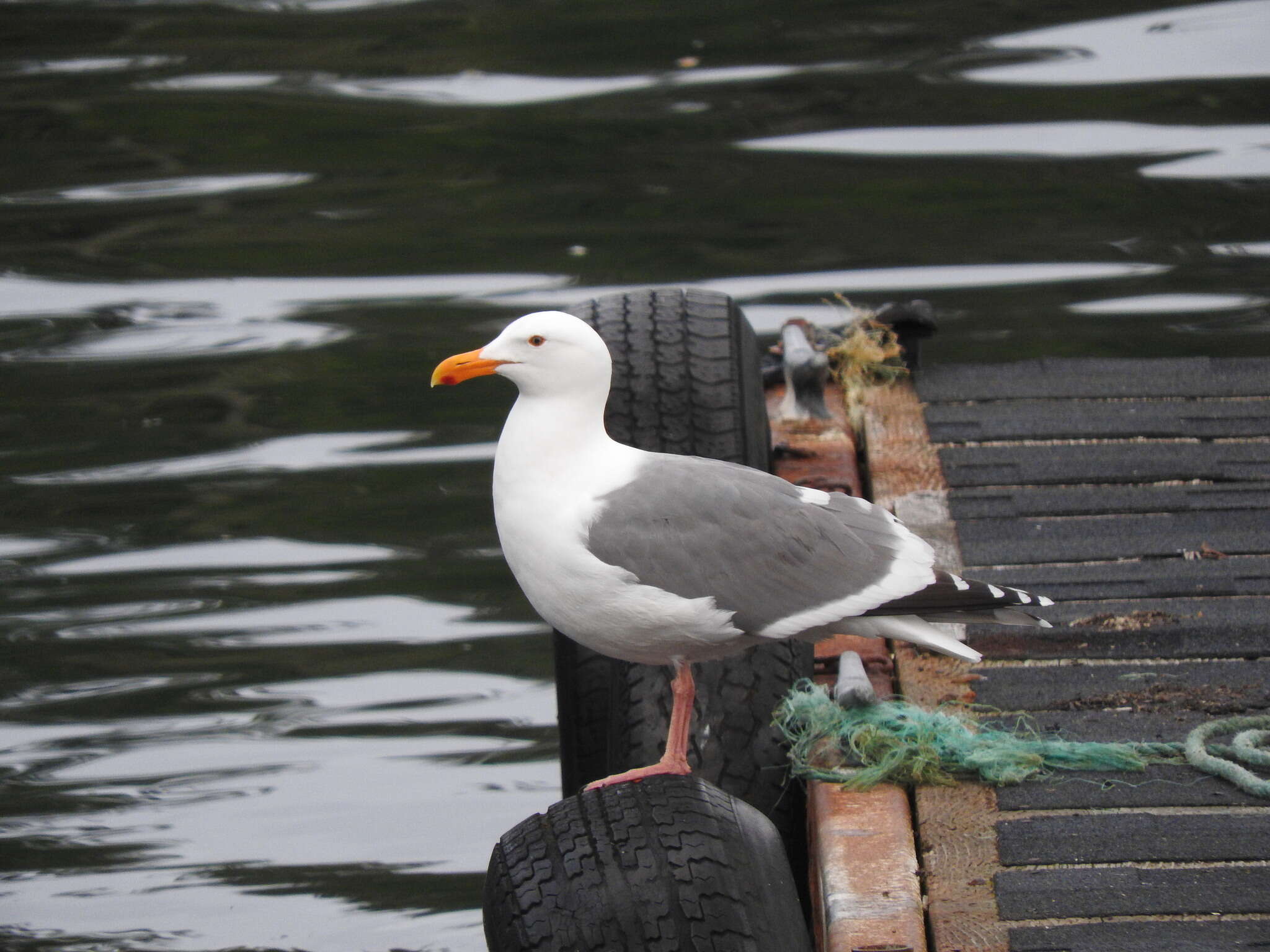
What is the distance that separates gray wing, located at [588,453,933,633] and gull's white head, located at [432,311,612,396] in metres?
0.19

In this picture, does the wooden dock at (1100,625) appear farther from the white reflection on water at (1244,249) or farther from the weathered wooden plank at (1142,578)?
the white reflection on water at (1244,249)

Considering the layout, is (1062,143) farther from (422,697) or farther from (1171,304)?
(422,697)

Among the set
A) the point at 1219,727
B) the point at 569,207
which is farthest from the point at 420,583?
the point at 569,207

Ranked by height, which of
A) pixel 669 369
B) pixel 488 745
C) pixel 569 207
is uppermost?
pixel 669 369

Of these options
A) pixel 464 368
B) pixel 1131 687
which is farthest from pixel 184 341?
pixel 1131 687

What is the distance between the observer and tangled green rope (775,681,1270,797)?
2.70 meters

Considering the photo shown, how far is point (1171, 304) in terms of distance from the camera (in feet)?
20.8

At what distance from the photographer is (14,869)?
3676 millimetres

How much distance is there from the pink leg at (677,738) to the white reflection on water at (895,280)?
3.95 metres

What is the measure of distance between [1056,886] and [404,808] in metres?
1.88

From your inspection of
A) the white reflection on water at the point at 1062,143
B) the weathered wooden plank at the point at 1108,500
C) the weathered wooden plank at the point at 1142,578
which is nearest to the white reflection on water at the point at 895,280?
the white reflection on water at the point at 1062,143

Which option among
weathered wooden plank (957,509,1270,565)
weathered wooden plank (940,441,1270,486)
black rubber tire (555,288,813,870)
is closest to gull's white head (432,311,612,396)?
black rubber tire (555,288,813,870)

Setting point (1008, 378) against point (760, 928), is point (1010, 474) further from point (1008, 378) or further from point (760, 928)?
point (760, 928)

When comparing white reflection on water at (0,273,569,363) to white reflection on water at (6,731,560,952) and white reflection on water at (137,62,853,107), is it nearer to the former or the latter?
white reflection on water at (137,62,853,107)
